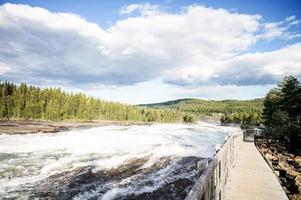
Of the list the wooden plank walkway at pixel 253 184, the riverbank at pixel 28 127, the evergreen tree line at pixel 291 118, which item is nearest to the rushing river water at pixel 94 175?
the wooden plank walkway at pixel 253 184

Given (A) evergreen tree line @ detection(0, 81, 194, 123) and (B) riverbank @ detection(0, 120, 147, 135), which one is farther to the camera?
(A) evergreen tree line @ detection(0, 81, 194, 123)

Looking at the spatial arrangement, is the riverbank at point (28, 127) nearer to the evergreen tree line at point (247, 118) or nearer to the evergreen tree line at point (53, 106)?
the evergreen tree line at point (53, 106)

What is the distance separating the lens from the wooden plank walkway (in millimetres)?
8314

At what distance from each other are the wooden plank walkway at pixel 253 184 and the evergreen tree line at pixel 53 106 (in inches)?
2845

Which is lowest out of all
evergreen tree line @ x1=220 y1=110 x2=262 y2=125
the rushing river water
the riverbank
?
the rushing river water

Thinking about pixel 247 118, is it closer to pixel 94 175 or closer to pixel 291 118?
pixel 291 118

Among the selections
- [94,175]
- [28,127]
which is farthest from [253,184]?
[28,127]

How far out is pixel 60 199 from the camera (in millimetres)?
11242

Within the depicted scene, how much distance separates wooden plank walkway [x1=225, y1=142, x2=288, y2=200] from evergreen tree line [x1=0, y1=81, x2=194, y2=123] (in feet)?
237

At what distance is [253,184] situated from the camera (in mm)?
9719

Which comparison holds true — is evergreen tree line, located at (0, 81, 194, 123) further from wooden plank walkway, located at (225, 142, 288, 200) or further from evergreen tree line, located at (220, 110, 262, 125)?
wooden plank walkway, located at (225, 142, 288, 200)

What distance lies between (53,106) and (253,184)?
269ft

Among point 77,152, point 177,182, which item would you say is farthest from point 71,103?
point 177,182

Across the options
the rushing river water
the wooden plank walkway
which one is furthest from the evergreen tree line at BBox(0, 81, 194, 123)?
the wooden plank walkway
